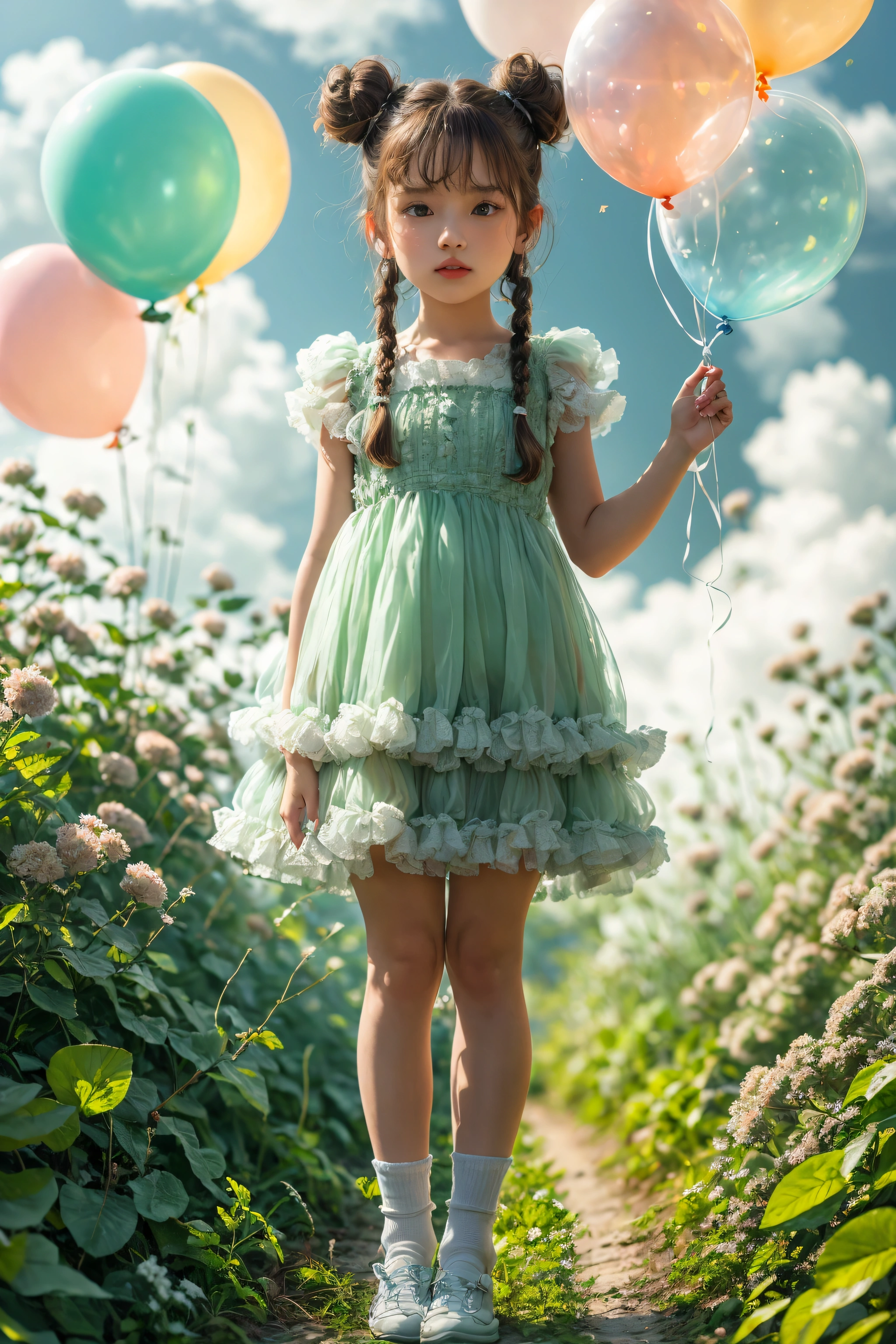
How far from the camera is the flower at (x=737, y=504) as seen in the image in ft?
7.61

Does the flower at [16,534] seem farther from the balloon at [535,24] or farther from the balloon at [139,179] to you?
the balloon at [535,24]

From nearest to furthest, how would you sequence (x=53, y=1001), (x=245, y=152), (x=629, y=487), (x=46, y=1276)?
(x=46, y=1276), (x=53, y=1001), (x=629, y=487), (x=245, y=152)

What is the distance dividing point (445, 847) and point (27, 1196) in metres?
0.55

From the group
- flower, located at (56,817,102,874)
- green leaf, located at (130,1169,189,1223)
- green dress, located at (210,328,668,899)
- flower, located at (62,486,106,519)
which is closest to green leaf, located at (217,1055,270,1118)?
green leaf, located at (130,1169,189,1223)

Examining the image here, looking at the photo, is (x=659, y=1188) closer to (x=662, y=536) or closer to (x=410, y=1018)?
(x=410, y=1018)

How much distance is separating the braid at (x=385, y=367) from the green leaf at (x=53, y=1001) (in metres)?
0.80

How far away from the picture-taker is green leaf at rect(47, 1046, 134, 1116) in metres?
1.07

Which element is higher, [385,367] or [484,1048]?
[385,367]

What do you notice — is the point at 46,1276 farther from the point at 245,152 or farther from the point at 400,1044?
the point at 245,152

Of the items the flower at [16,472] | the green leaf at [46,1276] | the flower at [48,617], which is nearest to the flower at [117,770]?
the flower at [48,617]

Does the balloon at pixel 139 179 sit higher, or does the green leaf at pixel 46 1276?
the balloon at pixel 139 179

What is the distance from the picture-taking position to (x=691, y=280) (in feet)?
5.02

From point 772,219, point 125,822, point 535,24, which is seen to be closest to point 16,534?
point 125,822

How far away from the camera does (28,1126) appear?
3.06 ft
